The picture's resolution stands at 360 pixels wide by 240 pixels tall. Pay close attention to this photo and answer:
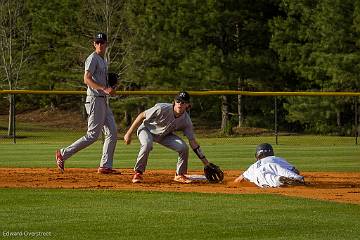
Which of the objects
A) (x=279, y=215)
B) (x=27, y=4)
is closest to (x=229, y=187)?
(x=279, y=215)

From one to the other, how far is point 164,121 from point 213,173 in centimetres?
97

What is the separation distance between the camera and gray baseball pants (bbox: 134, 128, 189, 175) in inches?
506

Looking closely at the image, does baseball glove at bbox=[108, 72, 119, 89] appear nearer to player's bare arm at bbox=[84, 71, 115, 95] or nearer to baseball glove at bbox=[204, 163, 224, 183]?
player's bare arm at bbox=[84, 71, 115, 95]

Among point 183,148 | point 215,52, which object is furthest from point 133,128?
point 215,52

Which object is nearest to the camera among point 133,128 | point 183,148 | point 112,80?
point 133,128

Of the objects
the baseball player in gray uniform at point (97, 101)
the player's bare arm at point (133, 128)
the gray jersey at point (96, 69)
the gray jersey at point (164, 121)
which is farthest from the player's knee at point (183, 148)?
the gray jersey at point (96, 69)

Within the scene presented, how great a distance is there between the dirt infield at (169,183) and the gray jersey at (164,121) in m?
0.71

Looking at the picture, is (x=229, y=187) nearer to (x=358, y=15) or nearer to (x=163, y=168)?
(x=163, y=168)

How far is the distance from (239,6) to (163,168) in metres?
24.5

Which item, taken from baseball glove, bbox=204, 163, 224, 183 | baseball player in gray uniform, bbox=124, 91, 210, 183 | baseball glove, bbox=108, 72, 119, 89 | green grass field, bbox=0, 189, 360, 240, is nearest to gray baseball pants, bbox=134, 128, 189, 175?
baseball player in gray uniform, bbox=124, 91, 210, 183

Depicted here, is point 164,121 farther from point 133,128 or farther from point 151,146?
point 133,128

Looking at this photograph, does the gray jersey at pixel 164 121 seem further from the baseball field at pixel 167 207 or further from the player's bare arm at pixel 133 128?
the baseball field at pixel 167 207

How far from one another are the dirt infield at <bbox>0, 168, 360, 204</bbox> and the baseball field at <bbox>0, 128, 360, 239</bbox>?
1 centimetres

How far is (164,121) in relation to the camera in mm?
12984
